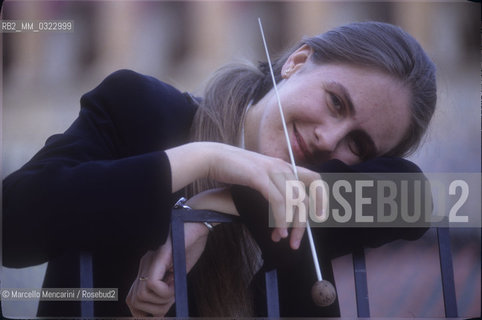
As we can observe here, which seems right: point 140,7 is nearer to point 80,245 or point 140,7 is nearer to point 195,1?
point 195,1

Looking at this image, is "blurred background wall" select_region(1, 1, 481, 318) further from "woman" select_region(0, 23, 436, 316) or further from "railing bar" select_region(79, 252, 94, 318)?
"railing bar" select_region(79, 252, 94, 318)

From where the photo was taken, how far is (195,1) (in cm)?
98

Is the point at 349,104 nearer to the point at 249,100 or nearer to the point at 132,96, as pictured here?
the point at 249,100

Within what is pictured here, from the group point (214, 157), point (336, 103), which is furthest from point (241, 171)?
point (336, 103)

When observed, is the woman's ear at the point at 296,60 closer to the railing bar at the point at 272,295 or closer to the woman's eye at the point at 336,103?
the woman's eye at the point at 336,103

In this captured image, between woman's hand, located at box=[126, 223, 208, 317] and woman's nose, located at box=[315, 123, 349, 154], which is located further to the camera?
woman's nose, located at box=[315, 123, 349, 154]

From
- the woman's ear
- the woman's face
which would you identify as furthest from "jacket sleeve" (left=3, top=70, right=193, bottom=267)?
the woman's ear

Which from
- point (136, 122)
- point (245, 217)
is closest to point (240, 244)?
point (245, 217)

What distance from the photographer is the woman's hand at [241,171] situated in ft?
2.54

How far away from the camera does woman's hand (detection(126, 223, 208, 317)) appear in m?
0.77

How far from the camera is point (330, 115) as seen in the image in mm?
956

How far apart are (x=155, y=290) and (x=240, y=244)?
6.3 inches

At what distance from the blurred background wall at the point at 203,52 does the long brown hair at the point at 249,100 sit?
0.07 ft

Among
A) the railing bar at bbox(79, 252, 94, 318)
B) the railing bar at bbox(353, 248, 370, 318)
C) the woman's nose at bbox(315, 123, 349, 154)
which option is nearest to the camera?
the railing bar at bbox(79, 252, 94, 318)
